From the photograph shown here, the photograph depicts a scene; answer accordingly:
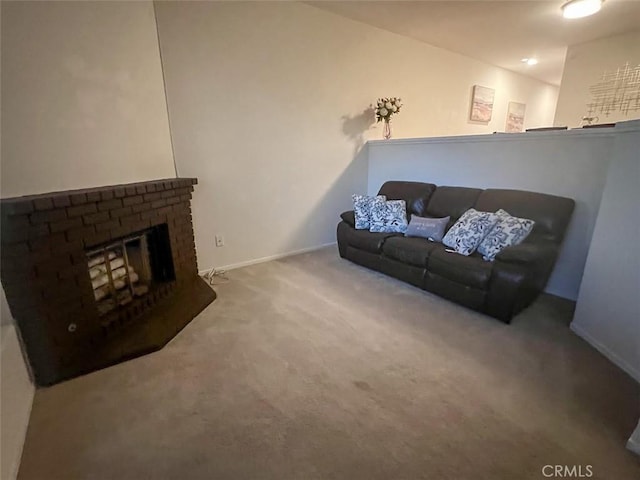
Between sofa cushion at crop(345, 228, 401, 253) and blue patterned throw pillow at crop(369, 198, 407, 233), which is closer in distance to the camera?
sofa cushion at crop(345, 228, 401, 253)

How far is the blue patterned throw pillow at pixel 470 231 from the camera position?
257cm

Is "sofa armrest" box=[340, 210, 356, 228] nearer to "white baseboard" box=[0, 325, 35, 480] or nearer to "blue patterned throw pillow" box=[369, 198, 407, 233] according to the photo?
"blue patterned throw pillow" box=[369, 198, 407, 233]

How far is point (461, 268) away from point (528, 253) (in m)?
0.45

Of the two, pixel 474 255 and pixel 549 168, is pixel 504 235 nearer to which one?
pixel 474 255

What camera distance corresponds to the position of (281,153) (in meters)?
3.50

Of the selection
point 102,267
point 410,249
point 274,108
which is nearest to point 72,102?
point 102,267

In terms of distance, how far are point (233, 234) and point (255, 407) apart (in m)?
2.09

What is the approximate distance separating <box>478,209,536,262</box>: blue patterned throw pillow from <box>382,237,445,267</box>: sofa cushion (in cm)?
36

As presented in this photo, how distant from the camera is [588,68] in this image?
464 centimetres

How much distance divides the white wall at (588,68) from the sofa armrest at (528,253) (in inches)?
146

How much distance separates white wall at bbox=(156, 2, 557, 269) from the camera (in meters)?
2.84

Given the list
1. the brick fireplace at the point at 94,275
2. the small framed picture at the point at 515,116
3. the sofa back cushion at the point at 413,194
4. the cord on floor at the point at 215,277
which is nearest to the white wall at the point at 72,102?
the brick fireplace at the point at 94,275

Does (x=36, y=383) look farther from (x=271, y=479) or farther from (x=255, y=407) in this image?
(x=271, y=479)

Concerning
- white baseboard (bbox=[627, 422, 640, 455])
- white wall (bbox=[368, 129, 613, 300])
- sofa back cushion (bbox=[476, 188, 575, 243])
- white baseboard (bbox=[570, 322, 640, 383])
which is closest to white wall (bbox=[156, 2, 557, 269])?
white wall (bbox=[368, 129, 613, 300])
